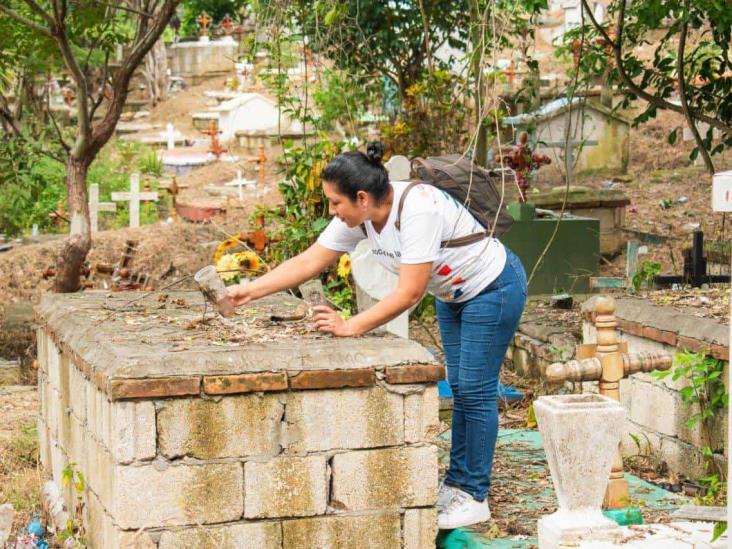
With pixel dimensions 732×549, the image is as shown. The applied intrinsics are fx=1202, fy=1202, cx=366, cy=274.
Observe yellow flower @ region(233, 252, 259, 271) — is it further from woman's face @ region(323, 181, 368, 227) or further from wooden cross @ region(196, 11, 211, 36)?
wooden cross @ region(196, 11, 211, 36)

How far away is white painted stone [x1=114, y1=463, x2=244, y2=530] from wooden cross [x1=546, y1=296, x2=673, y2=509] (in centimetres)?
131

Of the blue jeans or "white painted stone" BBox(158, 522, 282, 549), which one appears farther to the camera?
the blue jeans

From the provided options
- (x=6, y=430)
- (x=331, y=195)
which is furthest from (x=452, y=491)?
(x=6, y=430)

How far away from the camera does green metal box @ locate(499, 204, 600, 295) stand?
379 inches

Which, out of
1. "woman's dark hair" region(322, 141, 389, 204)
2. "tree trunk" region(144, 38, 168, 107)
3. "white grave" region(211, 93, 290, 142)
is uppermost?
"tree trunk" region(144, 38, 168, 107)

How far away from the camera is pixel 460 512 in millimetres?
4582

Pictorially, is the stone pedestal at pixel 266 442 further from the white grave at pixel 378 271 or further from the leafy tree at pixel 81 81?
the leafy tree at pixel 81 81

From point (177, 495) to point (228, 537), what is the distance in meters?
0.23

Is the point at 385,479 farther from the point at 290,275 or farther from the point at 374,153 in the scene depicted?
the point at 374,153

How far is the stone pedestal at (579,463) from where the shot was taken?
12.8ft

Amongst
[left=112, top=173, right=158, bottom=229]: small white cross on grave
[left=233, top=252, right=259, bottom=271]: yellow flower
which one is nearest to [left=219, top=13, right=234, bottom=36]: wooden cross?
[left=112, top=173, right=158, bottom=229]: small white cross on grave

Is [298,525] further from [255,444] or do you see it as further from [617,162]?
[617,162]

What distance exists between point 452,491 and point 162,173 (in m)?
17.6

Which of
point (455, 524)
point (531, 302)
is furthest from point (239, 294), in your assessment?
point (531, 302)
